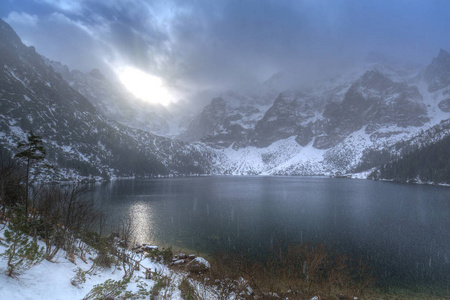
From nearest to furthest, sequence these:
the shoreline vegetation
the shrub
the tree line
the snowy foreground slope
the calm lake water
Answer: the snowy foreground slope, the shoreline vegetation, the shrub, the calm lake water, the tree line

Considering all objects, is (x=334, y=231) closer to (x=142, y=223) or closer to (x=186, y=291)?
(x=186, y=291)

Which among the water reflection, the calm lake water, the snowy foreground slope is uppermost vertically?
the snowy foreground slope

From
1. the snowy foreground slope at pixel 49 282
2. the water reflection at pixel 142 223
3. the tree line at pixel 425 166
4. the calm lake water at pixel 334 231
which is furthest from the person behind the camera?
the tree line at pixel 425 166

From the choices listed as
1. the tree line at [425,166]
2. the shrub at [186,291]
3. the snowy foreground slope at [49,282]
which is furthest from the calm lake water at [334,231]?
the tree line at [425,166]

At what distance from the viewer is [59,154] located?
164750mm

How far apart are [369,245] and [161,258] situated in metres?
30.7

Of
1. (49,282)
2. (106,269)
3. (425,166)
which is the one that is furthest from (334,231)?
(425,166)

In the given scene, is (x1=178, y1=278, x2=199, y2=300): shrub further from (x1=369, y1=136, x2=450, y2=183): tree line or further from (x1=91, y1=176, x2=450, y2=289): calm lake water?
(x1=369, y1=136, x2=450, y2=183): tree line

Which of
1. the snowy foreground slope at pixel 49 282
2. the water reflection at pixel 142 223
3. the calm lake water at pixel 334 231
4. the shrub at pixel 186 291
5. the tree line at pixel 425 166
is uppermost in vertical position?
the tree line at pixel 425 166

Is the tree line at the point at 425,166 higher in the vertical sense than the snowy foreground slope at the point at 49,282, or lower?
higher

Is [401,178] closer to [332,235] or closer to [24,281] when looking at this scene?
[332,235]

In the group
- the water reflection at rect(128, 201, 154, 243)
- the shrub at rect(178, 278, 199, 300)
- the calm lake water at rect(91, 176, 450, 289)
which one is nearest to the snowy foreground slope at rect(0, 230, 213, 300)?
the shrub at rect(178, 278, 199, 300)

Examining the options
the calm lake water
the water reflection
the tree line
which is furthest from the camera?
the tree line

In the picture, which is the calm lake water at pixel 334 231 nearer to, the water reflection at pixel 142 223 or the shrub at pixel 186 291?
the water reflection at pixel 142 223
